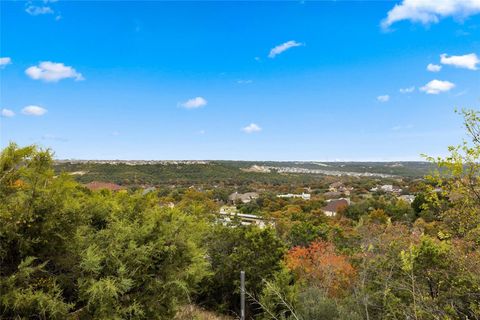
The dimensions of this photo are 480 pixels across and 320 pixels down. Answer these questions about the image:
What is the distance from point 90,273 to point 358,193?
231 feet

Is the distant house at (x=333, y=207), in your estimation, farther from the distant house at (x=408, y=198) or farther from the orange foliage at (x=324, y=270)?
the orange foliage at (x=324, y=270)

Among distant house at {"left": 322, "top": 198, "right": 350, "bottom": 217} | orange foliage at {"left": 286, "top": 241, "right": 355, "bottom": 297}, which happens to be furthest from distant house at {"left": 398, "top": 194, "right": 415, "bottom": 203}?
orange foliage at {"left": 286, "top": 241, "right": 355, "bottom": 297}

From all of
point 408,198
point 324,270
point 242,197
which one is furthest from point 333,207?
point 324,270

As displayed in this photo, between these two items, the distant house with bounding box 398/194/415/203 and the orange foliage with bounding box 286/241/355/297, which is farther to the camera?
the distant house with bounding box 398/194/415/203

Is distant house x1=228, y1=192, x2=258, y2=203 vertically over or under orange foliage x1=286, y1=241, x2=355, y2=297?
under

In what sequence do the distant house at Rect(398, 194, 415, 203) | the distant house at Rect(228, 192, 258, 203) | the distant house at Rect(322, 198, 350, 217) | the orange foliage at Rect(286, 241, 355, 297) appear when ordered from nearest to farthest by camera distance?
1. the orange foliage at Rect(286, 241, 355, 297)
2. the distant house at Rect(322, 198, 350, 217)
3. the distant house at Rect(398, 194, 415, 203)
4. the distant house at Rect(228, 192, 258, 203)

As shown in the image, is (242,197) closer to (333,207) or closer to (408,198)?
(333,207)

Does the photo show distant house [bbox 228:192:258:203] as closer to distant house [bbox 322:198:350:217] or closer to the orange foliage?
distant house [bbox 322:198:350:217]

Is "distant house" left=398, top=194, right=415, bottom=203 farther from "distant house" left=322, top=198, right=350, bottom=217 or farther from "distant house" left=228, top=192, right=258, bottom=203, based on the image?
"distant house" left=228, top=192, right=258, bottom=203

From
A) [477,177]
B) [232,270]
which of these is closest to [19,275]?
[477,177]

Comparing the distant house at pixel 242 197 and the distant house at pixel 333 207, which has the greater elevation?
the distant house at pixel 242 197

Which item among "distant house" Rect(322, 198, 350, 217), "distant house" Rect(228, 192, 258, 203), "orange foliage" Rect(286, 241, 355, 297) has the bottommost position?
"distant house" Rect(322, 198, 350, 217)

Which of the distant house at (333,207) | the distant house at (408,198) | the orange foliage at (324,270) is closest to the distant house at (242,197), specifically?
the distant house at (333,207)

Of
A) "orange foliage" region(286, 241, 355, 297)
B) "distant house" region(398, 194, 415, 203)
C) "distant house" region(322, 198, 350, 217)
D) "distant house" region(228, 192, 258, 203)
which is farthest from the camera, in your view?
"distant house" region(228, 192, 258, 203)
